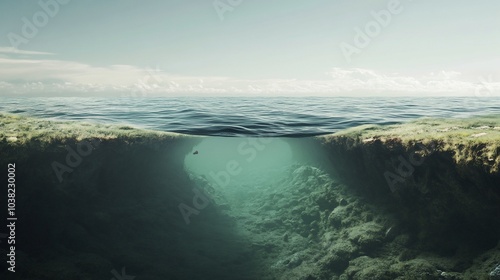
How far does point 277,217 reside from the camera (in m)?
26.1

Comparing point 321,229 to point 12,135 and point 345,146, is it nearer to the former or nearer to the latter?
point 345,146

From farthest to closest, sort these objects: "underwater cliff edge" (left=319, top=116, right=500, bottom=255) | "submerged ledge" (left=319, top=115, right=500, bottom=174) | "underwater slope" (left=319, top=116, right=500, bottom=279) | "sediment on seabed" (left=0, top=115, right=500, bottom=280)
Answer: "sediment on seabed" (left=0, top=115, right=500, bottom=280) < "underwater cliff edge" (left=319, top=116, right=500, bottom=255) < "underwater slope" (left=319, top=116, right=500, bottom=279) < "submerged ledge" (left=319, top=115, right=500, bottom=174)

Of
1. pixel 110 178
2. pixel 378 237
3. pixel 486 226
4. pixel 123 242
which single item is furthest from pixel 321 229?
pixel 110 178

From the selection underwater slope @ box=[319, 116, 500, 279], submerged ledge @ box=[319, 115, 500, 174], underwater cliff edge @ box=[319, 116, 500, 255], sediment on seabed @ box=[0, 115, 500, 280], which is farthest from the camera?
sediment on seabed @ box=[0, 115, 500, 280]

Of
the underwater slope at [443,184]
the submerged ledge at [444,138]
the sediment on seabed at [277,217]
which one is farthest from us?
the sediment on seabed at [277,217]

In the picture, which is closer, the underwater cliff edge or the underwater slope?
the underwater slope

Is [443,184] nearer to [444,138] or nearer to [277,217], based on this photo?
[444,138]

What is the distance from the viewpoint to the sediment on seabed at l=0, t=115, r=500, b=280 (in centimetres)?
1272

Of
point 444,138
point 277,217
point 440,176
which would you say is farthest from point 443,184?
point 277,217

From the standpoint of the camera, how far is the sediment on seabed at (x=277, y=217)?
12719 millimetres

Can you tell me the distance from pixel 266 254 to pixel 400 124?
12244 mm

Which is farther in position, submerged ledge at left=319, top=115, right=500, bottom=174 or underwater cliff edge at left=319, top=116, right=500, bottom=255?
underwater cliff edge at left=319, top=116, right=500, bottom=255

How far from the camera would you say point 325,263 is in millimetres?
16828

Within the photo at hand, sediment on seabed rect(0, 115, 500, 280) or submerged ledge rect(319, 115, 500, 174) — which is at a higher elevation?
submerged ledge rect(319, 115, 500, 174)
